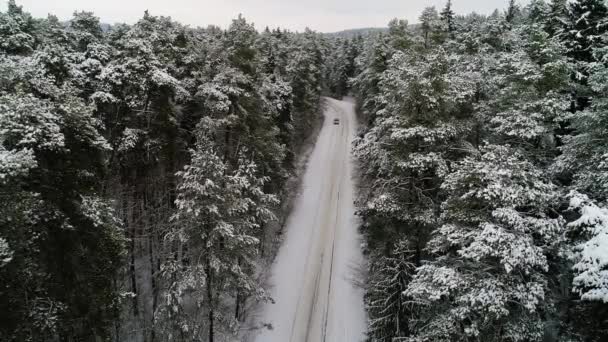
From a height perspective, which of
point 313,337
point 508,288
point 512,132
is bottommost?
point 313,337

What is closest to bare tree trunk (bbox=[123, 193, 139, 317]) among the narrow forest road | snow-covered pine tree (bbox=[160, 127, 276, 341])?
snow-covered pine tree (bbox=[160, 127, 276, 341])

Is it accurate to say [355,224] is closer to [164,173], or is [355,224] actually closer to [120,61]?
[164,173]

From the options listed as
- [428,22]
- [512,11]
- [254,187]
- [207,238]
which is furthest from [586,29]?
[512,11]

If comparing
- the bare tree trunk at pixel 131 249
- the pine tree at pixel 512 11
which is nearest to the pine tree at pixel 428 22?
the bare tree trunk at pixel 131 249

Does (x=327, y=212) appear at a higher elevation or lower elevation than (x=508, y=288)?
lower

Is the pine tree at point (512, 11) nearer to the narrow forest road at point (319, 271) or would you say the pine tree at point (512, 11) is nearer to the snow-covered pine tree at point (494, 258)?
the narrow forest road at point (319, 271)

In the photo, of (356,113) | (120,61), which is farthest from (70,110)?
(356,113)

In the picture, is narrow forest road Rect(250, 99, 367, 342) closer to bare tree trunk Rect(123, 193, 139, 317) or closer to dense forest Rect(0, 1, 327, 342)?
dense forest Rect(0, 1, 327, 342)
